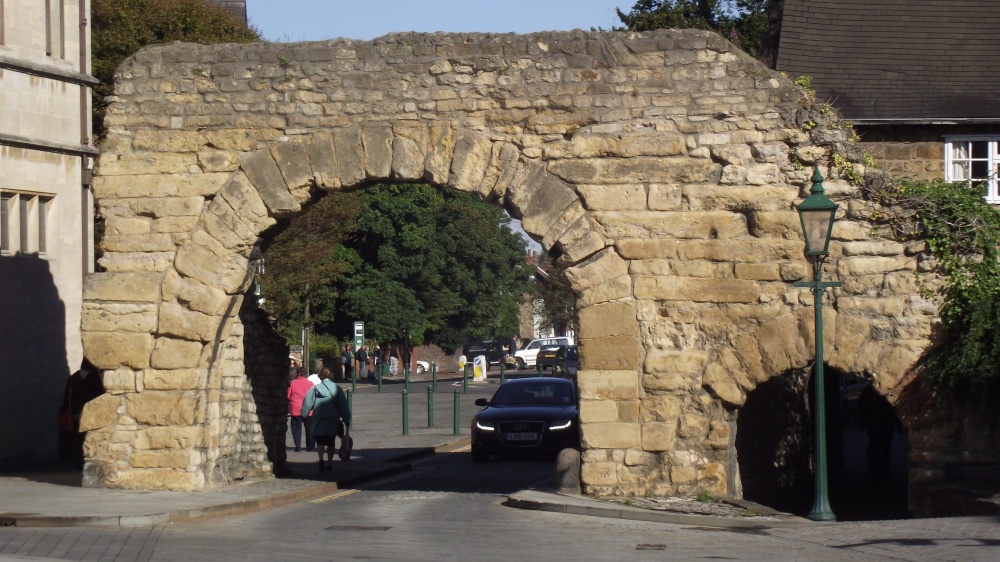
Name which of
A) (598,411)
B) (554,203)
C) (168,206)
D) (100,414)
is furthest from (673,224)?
(100,414)

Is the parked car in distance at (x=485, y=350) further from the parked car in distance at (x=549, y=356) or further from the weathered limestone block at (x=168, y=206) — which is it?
the weathered limestone block at (x=168, y=206)

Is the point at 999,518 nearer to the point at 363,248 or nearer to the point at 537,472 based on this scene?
the point at 537,472

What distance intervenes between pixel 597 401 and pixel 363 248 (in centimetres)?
4218

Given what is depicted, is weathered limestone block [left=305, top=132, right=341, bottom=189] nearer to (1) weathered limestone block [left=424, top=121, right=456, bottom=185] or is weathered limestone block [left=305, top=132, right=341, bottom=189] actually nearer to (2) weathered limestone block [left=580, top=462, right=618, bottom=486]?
(1) weathered limestone block [left=424, top=121, right=456, bottom=185]

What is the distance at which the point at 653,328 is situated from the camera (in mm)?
12820

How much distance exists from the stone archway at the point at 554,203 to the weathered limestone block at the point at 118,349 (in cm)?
2

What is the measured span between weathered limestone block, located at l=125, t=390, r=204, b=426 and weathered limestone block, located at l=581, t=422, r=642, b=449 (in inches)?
163

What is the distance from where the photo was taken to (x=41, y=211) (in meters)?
18.2

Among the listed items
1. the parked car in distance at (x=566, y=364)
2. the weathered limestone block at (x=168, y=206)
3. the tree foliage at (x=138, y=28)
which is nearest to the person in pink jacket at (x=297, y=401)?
the weathered limestone block at (x=168, y=206)

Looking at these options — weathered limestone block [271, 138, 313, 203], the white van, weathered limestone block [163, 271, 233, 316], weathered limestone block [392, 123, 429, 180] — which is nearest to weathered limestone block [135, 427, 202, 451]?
weathered limestone block [163, 271, 233, 316]

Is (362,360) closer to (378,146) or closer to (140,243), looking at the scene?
(140,243)

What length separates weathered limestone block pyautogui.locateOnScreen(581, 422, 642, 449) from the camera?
41.6 feet

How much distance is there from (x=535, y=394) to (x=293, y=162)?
26.3ft

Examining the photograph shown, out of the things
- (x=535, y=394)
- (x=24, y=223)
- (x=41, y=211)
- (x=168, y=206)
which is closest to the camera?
(x=168, y=206)
